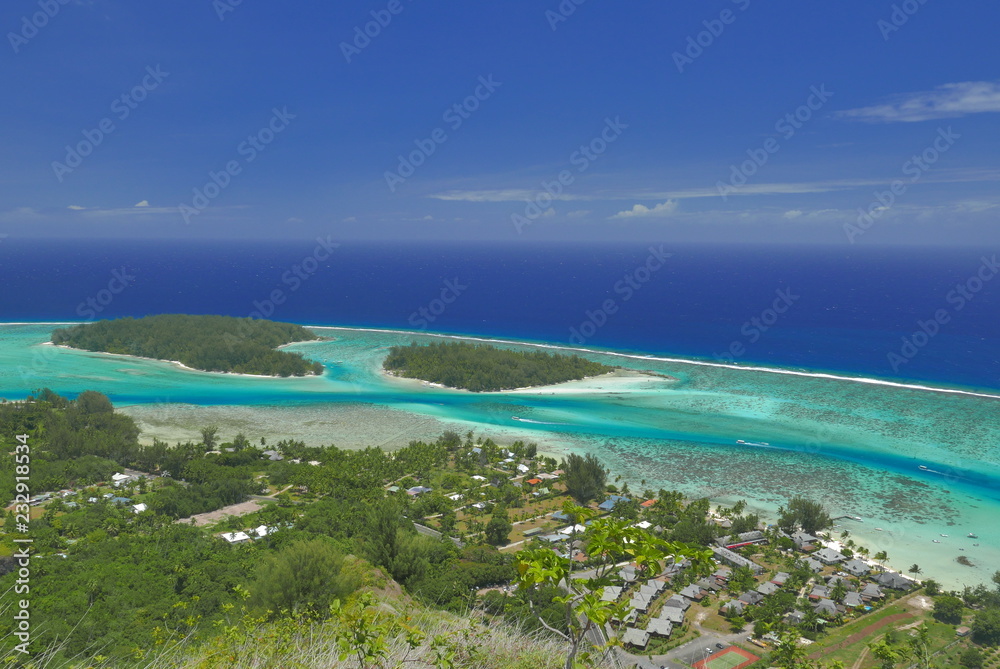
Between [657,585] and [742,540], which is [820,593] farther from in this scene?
[657,585]

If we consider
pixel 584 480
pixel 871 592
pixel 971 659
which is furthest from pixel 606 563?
pixel 584 480

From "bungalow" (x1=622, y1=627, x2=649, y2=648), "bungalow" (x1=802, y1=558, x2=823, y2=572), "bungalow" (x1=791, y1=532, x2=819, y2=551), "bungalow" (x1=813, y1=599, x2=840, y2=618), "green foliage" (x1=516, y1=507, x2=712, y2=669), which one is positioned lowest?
"bungalow" (x1=622, y1=627, x2=649, y2=648)

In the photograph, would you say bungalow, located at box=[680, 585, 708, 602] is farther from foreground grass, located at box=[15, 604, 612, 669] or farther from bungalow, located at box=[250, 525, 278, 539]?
bungalow, located at box=[250, 525, 278, 539]

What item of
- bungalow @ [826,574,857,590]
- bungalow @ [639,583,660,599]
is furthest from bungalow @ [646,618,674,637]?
bungalow @ [826,574,857,590]

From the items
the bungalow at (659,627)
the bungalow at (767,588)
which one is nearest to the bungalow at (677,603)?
the bungalow at (659,627)

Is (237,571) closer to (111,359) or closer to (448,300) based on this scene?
(111,359)

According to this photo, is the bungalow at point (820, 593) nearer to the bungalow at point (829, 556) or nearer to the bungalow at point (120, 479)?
the bungalow at point (829, 556)
